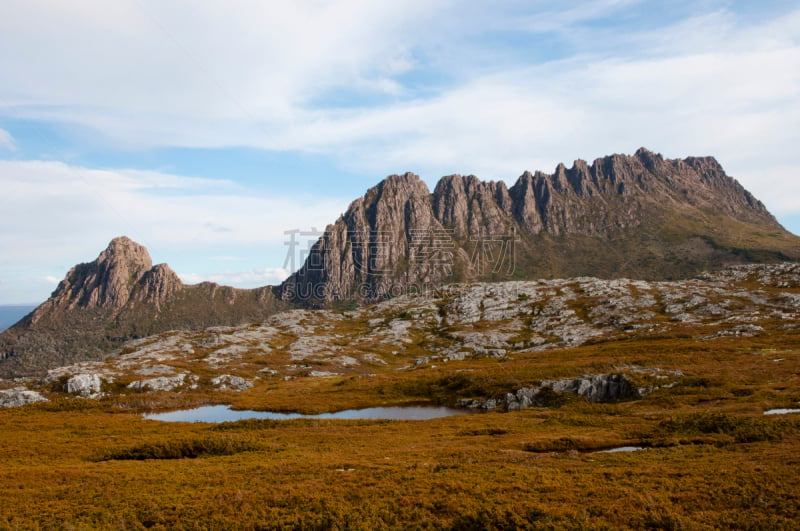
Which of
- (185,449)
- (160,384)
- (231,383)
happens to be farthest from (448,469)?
(231,383)

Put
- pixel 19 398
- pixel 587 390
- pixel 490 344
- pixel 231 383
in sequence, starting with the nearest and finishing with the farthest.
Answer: pixel 587 390
pixel 19 398
pixel 231 383
pixel 490 344

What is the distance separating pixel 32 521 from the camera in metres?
25.2

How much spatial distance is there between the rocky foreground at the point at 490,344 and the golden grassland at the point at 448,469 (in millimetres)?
20242

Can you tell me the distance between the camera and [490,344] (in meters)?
153

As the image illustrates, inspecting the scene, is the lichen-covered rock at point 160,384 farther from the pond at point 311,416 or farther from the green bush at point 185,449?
the green bush at point 185,449

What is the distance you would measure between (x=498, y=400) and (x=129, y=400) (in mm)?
81105

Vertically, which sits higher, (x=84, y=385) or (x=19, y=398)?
(x=84, y=385)

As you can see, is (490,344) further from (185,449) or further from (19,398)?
(19,398)

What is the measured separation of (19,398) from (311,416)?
2827 inches

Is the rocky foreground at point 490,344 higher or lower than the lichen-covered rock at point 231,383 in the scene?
higher

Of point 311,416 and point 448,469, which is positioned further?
point 311,416

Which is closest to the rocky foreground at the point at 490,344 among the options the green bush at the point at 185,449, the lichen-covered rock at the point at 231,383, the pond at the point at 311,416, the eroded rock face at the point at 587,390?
the eroded rock face at the point at 587,390

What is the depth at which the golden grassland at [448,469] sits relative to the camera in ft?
73.8

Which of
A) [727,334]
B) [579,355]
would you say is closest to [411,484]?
[579,355]
